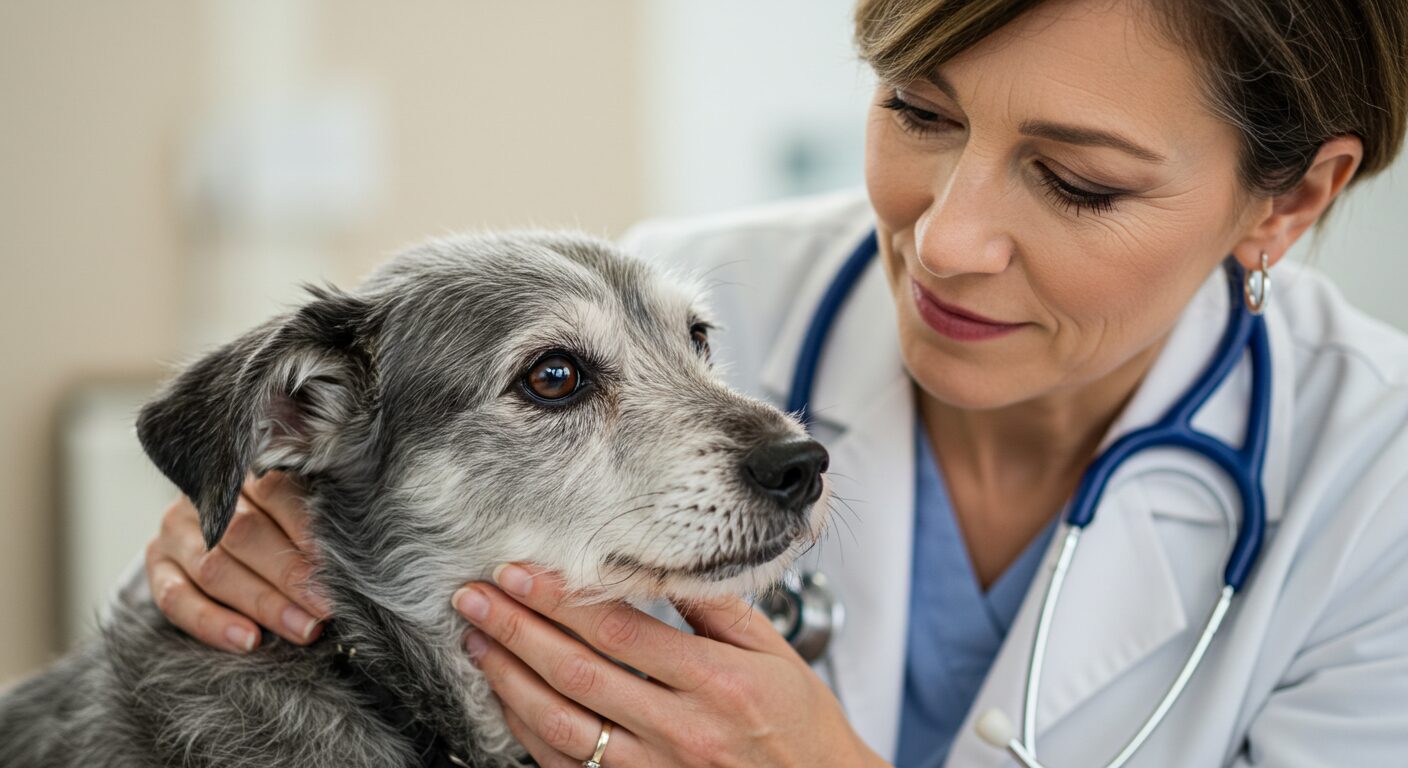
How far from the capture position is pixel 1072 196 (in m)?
1.67

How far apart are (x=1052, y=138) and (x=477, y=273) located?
92 cm

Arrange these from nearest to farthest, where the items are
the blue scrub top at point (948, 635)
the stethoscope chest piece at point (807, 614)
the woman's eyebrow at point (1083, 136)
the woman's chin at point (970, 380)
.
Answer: the woman's eyebrow at point (1083, 136) < the woman's chin at point (970, 380) < the stethoscope chest piece at point (807, 614) < the blue scrub top at point (948, 635)

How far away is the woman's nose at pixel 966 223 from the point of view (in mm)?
1655

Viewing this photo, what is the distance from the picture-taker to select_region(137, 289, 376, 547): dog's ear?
5.16 feet

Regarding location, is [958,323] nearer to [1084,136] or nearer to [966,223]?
[966,223]

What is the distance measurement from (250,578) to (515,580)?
0.47 meters

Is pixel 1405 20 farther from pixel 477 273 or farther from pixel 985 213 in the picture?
pixel 477 273

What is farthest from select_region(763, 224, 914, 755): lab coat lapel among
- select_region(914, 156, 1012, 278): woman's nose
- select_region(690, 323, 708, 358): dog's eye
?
select_region(914, 156, 1012, 278): woman's nose

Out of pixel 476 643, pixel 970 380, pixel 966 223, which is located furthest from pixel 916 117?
pixel 476 643

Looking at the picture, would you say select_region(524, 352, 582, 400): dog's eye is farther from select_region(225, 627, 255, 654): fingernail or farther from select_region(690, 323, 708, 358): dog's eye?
select_region(225, 627, 255, 654): fingernail

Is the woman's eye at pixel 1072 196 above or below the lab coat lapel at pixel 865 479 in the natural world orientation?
above

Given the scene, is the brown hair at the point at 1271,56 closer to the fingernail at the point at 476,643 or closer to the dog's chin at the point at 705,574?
the dog's chin at the point at 705,574

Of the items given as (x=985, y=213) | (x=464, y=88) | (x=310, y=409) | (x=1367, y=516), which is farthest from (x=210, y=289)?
(x=1367, y=516)

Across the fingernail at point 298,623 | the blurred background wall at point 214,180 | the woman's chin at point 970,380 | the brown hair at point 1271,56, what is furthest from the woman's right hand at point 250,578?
the blurred background wall at point 214,180
